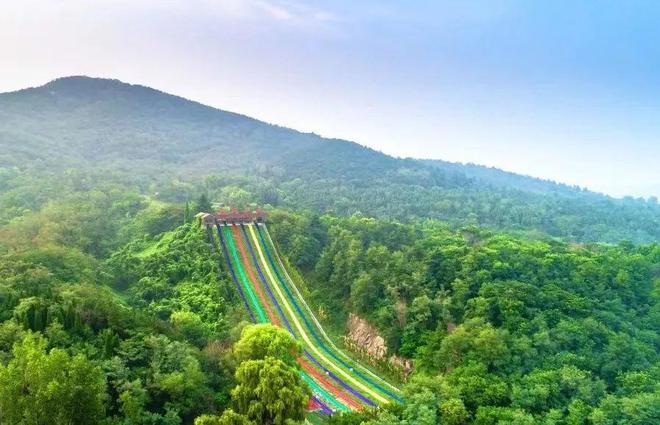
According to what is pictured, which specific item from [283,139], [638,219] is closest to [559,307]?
[638,219]

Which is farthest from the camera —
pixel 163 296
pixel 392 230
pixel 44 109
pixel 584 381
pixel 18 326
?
pixel 44 109

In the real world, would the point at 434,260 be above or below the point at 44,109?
below


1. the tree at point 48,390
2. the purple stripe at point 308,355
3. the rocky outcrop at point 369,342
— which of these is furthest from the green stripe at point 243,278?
the tree at point 48,390

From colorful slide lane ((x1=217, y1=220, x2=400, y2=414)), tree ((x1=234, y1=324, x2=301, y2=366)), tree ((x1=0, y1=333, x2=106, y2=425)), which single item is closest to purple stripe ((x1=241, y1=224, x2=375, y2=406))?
colorful slide lane ((x1=217, y1=220, x2=400, y2=414))

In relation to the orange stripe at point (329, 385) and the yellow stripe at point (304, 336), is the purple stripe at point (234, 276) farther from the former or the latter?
the orange stripe at point (329, 385)

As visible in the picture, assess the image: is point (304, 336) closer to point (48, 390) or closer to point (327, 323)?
point (327, 323)

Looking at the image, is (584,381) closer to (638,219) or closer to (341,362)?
(341,362)
